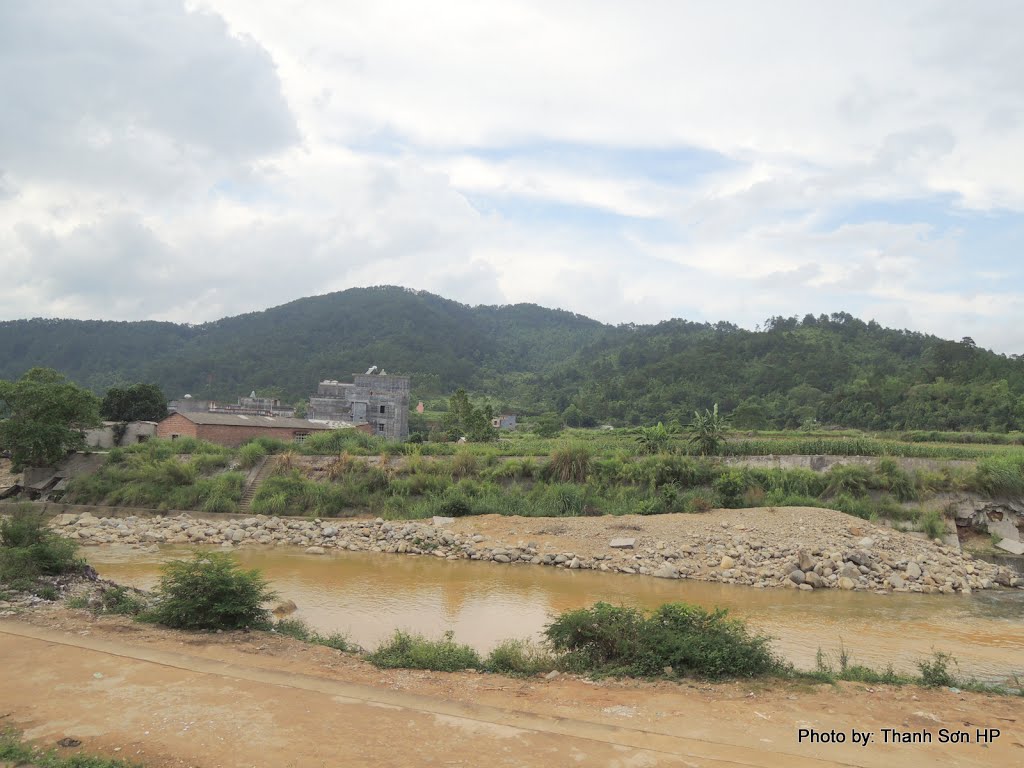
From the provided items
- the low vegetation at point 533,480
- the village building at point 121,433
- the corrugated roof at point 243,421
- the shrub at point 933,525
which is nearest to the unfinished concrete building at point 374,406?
the corrugated roof at point 243,421

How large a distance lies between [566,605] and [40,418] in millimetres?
27002

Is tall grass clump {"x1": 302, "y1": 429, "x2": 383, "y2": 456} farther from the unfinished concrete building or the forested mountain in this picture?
the forested mountain

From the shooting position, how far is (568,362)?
89.0 metres

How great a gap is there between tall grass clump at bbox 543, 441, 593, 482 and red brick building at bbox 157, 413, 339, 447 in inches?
609

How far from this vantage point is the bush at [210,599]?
A: 9.91 metres

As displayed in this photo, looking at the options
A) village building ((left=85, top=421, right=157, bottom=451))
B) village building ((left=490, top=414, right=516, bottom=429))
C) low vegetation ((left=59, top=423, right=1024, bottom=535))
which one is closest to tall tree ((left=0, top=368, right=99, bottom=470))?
A: low vegetation ((left=59, top=423, right=1024, bottom=535))

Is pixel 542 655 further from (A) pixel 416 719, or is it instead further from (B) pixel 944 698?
(B) pixel 944 698

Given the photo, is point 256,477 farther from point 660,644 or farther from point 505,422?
point 505,422

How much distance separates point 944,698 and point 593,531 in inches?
542

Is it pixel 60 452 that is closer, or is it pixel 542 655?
pixel 542 655

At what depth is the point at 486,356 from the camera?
95.3 m

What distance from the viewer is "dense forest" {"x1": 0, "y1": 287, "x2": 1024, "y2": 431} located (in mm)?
49125

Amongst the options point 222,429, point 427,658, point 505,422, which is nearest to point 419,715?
point 427,658

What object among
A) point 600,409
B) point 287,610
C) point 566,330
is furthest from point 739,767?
point 566,330
